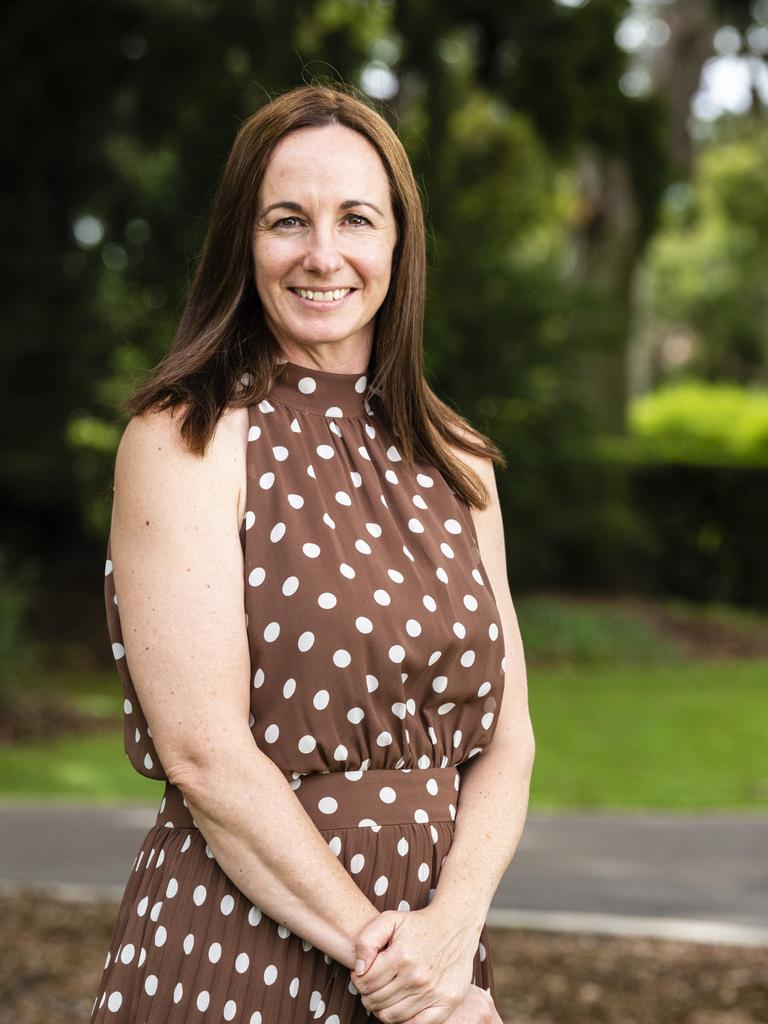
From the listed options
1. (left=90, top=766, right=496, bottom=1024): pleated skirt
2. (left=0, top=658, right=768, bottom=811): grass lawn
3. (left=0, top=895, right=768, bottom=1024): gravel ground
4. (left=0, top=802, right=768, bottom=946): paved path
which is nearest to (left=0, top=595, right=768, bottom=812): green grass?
(left=0, top=658, right=768, bottom=811): grass lawn

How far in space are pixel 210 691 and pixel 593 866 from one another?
16.7ft

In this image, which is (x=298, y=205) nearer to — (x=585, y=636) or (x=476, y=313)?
(x=476, y=313)

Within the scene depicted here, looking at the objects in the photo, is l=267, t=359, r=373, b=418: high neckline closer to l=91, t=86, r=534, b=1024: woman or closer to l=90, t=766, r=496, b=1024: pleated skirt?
l=91, t=86, r=534, b=1024: woman

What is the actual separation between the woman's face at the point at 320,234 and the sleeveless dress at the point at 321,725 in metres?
0.17

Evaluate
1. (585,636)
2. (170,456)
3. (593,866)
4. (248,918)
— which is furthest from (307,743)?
(585,636)

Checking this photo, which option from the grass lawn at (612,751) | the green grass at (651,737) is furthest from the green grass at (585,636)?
the grass lawn at (612,751)

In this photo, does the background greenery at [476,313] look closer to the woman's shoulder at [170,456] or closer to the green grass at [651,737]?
the green grass at [651,737]

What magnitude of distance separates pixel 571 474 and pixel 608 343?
1.66 m

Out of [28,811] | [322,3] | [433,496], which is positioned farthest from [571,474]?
[433,496]

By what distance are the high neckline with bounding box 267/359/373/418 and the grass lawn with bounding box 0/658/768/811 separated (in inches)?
240

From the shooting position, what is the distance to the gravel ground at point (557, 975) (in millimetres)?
4934

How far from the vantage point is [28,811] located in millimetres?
7844

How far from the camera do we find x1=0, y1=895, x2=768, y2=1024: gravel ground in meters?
4.93

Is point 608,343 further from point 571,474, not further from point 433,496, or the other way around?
point 433,496
